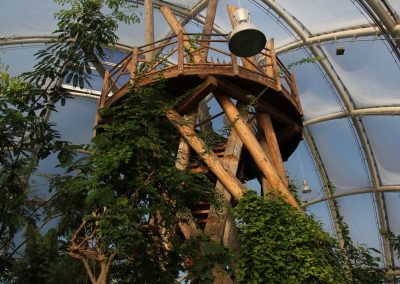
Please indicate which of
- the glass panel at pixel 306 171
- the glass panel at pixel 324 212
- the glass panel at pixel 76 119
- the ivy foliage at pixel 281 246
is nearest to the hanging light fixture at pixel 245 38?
the ivy foliage at pixel 281 246

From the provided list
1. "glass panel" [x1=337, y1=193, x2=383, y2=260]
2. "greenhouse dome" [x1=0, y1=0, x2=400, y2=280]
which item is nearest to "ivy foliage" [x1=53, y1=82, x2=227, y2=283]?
"greenhouse dome" [x1=0, y1=0, x2=400, y2=280]

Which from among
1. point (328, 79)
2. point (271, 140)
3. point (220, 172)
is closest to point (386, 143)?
point (328, 79)

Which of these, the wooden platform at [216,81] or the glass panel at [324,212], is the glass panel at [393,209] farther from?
the wooden platform at [216,81]

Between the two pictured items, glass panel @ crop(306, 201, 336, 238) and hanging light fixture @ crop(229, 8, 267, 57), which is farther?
glass panel @ crop(306, 201, 336, 238)

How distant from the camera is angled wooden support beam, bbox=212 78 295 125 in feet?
32.5

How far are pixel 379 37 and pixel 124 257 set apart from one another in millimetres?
11834

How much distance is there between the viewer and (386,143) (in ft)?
63.3

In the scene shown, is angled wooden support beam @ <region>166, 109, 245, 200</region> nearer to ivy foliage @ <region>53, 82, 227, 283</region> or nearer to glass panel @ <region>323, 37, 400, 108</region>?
ivy foliage @ <region>53, 82, 227, 283</region>

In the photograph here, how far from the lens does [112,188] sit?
6430 millimetres

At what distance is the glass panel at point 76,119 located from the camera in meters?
20.0

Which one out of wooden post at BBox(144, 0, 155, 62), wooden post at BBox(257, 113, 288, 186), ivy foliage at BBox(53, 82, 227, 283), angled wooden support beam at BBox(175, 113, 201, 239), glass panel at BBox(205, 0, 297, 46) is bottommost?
ivy foliage at BBox(53, 82, 227, 283)

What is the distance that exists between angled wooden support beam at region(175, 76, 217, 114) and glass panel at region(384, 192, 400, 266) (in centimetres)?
1384

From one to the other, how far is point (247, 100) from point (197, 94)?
1133 mm

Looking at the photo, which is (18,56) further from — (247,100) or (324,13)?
(247,100)
